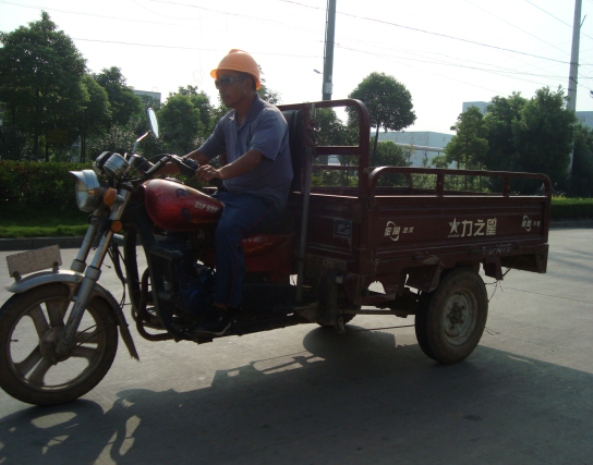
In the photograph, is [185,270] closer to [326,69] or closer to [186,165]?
[186,165]

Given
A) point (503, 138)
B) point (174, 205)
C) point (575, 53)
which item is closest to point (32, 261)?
point (174, 205)

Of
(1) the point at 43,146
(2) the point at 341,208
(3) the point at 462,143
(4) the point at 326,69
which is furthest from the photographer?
(1) the point at 43,146

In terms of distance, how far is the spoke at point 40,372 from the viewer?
140 inches

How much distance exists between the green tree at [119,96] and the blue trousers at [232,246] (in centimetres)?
3832

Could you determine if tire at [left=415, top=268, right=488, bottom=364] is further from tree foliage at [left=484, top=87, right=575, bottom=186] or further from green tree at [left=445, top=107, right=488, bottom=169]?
tree foliage at [left=484, top=87, right=575, bottom=186]

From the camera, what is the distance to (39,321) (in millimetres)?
3541

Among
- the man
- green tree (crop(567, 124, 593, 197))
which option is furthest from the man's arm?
green tree (crop(567, 124, 593, 197))

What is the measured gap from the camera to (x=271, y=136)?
386 centimetres

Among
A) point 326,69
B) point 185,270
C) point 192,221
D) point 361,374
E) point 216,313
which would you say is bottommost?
point 361,374

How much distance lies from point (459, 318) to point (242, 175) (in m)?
2.22

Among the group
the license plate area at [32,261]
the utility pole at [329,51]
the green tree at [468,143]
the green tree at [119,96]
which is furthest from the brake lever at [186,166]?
the green tree at [119,96]

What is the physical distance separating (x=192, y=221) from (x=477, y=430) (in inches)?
83.2

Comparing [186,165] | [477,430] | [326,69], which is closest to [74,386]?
[186,165]

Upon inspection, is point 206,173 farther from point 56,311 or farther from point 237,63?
point 56,311
